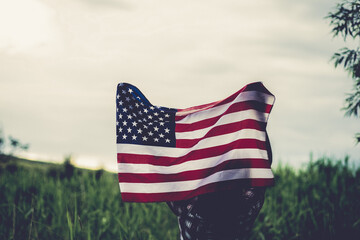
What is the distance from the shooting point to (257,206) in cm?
307

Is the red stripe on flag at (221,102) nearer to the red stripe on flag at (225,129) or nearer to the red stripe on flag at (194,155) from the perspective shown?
the red stripe on flag at (225,129)

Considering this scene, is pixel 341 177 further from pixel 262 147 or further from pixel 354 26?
pixel 262 147

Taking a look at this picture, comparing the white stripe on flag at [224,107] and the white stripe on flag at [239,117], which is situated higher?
the white stripe on flag at [224,107]

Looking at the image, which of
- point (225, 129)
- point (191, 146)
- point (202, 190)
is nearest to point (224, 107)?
point (225, 129)

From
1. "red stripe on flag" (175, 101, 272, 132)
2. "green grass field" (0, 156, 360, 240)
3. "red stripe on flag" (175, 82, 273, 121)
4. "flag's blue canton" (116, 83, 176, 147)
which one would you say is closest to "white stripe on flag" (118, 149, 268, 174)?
"flag's blue canton" (116, 83, 176, 147)

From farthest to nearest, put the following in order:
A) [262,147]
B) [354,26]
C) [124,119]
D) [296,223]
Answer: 1. [296,223]
2. [354,26]
3. [124,119]
4. [262,147]

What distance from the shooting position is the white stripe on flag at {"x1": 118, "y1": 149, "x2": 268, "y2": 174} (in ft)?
10.1

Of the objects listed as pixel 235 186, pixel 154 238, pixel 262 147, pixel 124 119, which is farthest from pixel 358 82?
pixel 154 238

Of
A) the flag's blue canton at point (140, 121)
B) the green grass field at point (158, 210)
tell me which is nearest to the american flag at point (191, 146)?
the flag's blue canton at point (140, 121)

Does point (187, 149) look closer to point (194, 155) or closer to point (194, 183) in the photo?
point (194, 155)

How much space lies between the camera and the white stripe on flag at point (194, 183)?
3.04 m

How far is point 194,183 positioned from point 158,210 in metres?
3.96

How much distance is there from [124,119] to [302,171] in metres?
6.94

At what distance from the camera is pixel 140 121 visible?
11.8ft
